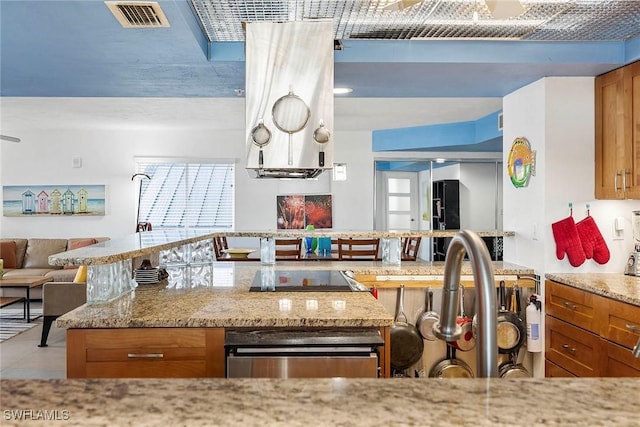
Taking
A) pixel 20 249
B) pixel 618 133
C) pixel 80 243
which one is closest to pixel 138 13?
pixel 618 133

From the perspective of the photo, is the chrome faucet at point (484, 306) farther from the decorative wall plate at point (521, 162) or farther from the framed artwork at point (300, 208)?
the framed artwork at point (300, 208)

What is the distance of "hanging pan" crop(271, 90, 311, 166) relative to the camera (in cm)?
253

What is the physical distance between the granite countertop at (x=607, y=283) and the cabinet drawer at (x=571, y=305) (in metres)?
0.04

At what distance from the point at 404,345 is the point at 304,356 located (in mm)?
1318

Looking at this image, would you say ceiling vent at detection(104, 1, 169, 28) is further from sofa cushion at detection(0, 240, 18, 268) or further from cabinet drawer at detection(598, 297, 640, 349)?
sofa cushion at detection(0, 240, 18, 268)

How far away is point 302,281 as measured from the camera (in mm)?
2783

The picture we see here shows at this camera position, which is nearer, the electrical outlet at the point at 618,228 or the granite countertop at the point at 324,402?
the granite countertop at the point at 324,402

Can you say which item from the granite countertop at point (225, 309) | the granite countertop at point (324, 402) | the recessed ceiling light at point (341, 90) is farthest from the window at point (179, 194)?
the granite countertop at point (324, 402)

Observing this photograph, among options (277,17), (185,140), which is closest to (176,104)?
(185,140)

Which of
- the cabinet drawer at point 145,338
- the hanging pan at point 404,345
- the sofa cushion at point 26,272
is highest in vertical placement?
the cabinet drawer at point 145,338

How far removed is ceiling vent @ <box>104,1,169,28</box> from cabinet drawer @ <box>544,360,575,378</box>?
303 cm

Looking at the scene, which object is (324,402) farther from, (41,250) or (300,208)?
(41,250)

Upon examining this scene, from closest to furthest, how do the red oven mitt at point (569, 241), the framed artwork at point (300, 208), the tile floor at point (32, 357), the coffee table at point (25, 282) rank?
the red oven mitt at point (569, 241)
the tile floor at point (32, 357)
the coffee table at point (25, 282)
the framed artwork at point (300, 208)

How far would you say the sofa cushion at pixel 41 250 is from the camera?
21.8ft
